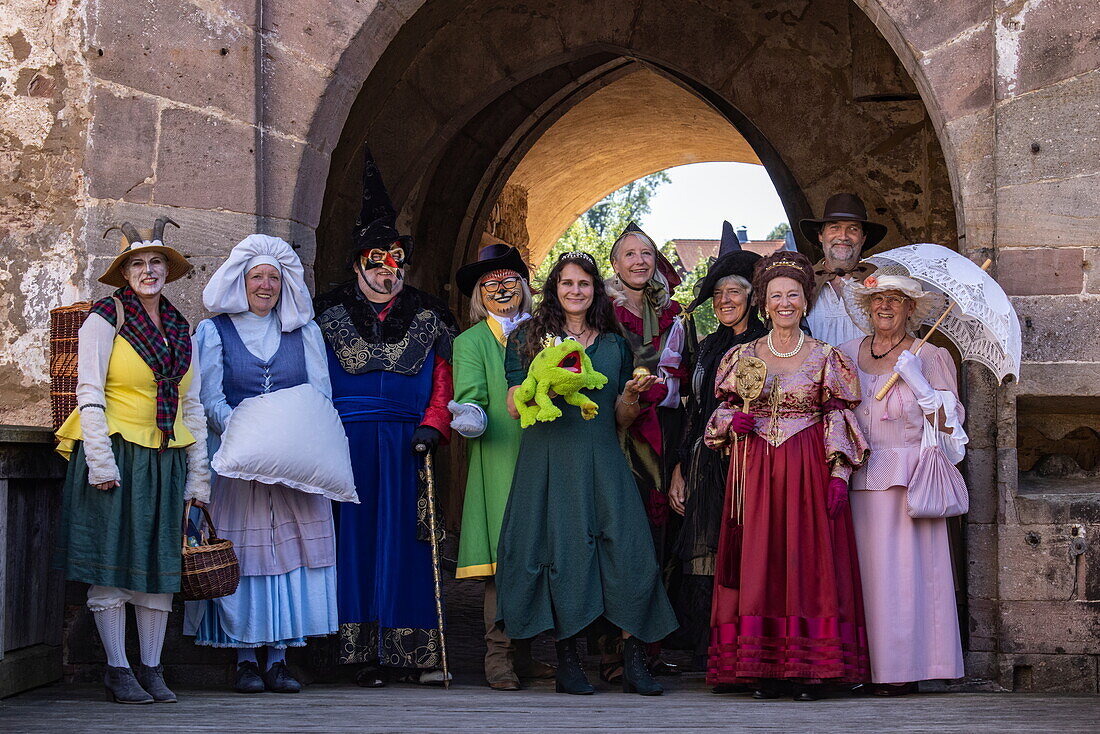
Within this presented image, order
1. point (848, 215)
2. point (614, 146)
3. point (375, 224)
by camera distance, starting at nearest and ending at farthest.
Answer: point (375, 224) → point (848, 215) → point (614, 146)

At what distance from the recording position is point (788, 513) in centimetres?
480

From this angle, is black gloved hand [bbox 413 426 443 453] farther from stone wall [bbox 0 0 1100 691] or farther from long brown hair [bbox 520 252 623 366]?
stone wall [bbox 0 0 1100 691]

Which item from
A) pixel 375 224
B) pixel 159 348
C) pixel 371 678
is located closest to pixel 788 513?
pixel 371 678

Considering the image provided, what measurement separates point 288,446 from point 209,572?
522 millimetres

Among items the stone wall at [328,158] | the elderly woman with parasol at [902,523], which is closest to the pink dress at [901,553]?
the elderly woman with parasol at [902,523]

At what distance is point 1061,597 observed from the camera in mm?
5059

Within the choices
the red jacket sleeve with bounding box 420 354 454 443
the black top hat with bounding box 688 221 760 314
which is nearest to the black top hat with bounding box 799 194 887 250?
the black top hat with bounding box 688 221 760 314

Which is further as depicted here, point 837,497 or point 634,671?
point 634,671

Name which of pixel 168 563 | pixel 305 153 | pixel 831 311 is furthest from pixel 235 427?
pixel 831 311

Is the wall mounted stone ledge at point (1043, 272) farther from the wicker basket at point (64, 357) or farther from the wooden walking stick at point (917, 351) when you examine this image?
the wicker basket at point (64, 357)

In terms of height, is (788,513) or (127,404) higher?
(127,404)

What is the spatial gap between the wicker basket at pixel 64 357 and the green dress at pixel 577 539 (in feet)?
5.32

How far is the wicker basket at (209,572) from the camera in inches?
180

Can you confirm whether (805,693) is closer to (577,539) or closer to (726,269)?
(577,539)
